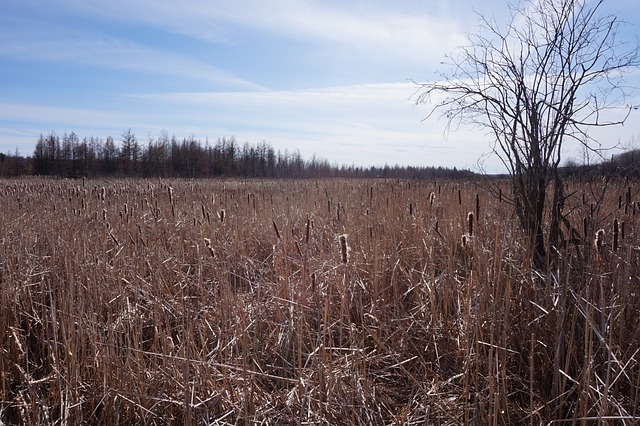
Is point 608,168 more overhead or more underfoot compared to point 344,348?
more overhead

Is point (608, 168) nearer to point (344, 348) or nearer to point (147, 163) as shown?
point (344, 348)

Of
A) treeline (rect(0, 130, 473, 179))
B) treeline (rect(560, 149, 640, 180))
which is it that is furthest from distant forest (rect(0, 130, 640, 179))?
treeline (rect(560, 149, 640, 180))

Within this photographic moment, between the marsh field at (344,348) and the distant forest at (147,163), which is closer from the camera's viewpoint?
the marsh field at (344,348)

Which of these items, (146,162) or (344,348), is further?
(146,162)

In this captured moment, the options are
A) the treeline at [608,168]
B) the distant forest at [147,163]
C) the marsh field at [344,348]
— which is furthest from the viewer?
the distant forest at [147,163]

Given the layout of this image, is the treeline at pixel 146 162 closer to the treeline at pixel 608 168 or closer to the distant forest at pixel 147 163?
the distant forest at pixel 147 163

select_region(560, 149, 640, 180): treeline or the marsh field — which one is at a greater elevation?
select_region(560, 149, 640, 180): treeline

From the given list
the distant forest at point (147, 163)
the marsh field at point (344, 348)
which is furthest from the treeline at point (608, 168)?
the distant forest at point (147, 163)

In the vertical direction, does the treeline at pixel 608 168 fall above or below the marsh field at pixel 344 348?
above

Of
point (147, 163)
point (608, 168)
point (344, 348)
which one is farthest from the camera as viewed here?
point (147, 163)

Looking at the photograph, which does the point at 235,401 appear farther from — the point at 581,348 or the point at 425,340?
the point at 581,348

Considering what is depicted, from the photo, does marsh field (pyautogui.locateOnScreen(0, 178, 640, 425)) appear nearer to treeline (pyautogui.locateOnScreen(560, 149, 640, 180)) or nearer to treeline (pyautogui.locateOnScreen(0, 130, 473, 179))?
treeline (pyautogui.locateOnScreen(560, 149, 640, 180))

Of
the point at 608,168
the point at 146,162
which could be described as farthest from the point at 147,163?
the point at 608,168

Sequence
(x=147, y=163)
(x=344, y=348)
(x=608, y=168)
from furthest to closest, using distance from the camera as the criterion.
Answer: (x=147, y=163) < (x=608, y=168) < (x=344, y=348)
